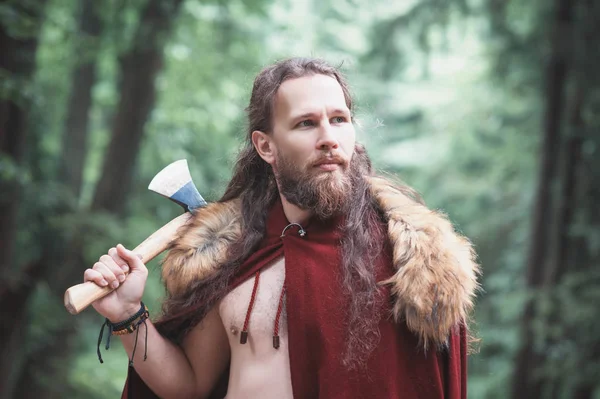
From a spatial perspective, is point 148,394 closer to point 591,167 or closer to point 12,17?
point 12,17

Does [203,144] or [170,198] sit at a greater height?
[203,144]

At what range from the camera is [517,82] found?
9312 millimetres

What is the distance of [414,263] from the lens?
249 cm

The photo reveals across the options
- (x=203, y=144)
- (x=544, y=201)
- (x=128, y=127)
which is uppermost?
(x=203, y=144)

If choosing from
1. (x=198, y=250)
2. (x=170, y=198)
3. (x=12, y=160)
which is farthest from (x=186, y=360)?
(x=12, y=160)

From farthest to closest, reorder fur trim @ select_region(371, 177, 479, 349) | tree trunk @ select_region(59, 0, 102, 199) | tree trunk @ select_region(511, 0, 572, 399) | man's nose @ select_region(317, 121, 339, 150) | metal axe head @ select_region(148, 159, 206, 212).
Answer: tree trunk @ select_region(59, 0, 102, 199)
tree trunk @ select_region(511, 0, 572, 399)
metal axe head @ select_region(148, 159, 206, 212)
man's nose @ select_region(317, 121, 339, 150)
fur trim @ select_region(371, 177, 479, 349)

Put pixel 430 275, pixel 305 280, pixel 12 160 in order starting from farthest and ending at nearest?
1. pixel 12 160
2. pixel 305 280
3. pixel 430 275

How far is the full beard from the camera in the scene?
266cm

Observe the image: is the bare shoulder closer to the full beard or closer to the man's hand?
the man's hand

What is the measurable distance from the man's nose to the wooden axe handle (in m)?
0.70

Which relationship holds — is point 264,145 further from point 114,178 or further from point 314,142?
point 114,178

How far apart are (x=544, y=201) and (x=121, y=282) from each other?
266 inches

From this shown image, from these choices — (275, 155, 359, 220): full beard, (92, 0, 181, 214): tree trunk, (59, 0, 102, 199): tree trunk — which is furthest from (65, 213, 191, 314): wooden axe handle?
(59, 0, 102, 199): tree trunk

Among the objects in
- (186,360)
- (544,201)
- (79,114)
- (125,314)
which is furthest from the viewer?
(79,114)
